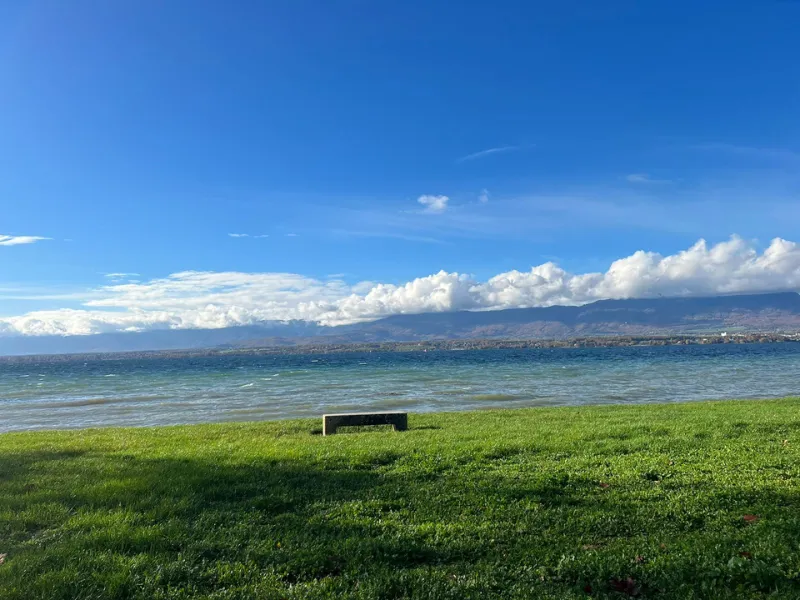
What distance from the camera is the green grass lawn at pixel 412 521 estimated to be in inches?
Result: 225

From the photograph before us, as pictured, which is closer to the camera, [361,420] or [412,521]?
[412,521]

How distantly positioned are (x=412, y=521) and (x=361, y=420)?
11.2 m

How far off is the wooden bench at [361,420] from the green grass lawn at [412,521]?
493 centimetres

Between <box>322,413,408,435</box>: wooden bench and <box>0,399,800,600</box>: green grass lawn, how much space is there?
194 inches

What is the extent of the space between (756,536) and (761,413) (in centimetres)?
1426

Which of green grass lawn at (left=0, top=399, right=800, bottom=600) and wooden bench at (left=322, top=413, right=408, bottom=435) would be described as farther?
wooden bench at (left=322, top=413, right=408, bottom=435)

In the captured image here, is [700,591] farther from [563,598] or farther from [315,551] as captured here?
[315,551]

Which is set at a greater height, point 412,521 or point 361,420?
point 412,521

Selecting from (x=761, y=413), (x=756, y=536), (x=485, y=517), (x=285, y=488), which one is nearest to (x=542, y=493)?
(x=485, y=517)

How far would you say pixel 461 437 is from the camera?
14836mm

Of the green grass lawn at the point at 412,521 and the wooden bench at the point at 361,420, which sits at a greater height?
the green grass lawn at the point at 412,521

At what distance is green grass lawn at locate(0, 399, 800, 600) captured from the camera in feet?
18.7

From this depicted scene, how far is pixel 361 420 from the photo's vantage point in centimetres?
1852

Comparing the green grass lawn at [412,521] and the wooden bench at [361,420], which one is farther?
the wooden bench at [361,420]
